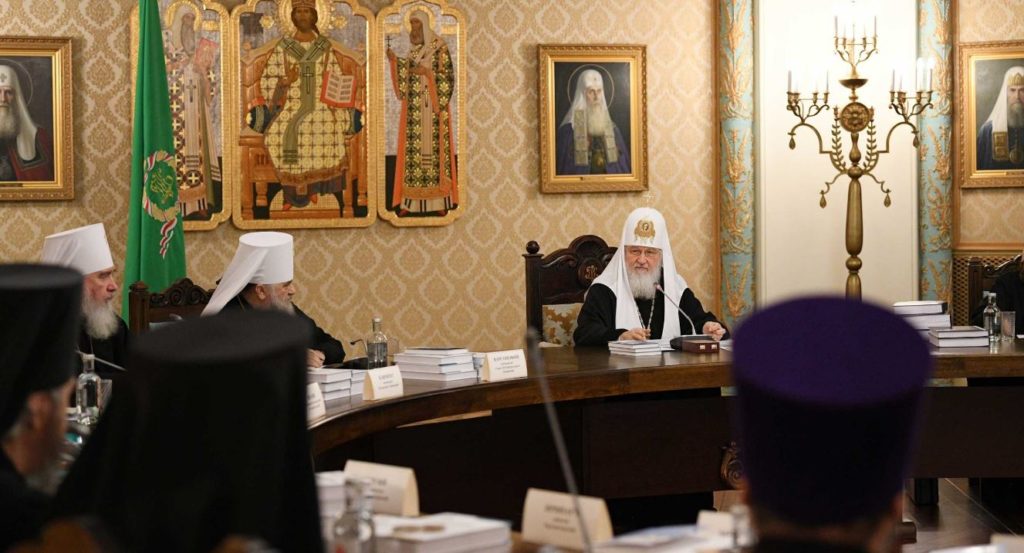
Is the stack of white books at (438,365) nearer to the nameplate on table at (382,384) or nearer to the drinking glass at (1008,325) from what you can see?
the nameplate on table at (382,384)

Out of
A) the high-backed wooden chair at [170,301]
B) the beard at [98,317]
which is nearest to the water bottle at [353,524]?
the high-backed wooden chair at [170,301]

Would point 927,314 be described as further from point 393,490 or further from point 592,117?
point 393,490

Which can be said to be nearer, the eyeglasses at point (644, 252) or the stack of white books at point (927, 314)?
the stack of white books at point (927, 314)

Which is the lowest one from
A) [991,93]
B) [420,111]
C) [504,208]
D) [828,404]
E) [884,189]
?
[828,404]

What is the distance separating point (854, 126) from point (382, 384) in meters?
4.75

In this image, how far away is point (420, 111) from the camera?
27.0ft

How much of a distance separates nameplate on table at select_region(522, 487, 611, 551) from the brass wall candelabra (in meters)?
5.79

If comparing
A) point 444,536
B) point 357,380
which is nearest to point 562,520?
point 444,536

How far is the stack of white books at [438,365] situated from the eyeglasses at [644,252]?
63.2 inches

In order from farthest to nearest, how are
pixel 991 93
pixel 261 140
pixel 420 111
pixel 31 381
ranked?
1. pixel 991 93
2. pixel 420 111
3. pixel 261 140
4. pixel 31 381

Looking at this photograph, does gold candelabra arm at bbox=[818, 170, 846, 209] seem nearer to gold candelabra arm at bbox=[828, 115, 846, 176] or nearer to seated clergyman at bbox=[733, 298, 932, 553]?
gold candelabra arm at bbox=[828, 115, 846, 176]

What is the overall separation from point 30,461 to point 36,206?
6139mm

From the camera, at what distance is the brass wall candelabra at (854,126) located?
8.08m

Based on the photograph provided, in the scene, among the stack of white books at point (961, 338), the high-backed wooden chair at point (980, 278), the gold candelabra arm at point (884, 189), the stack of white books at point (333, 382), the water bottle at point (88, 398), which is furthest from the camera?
the gold candelabra arm at point (884, 189)
